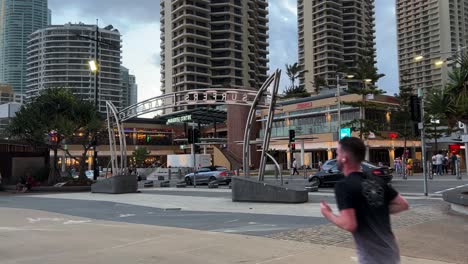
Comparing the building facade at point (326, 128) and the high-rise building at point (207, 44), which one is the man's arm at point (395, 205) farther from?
the high-rise building at point (207, 44)

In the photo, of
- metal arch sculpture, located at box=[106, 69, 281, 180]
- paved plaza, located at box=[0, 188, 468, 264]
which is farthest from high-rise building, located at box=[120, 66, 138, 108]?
paved plaza, located at box=[0, 188, 468, 264]

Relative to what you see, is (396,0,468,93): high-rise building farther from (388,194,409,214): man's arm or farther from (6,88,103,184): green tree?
(388,194,409,214): man's arm

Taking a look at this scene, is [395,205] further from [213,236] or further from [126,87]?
[126,87]

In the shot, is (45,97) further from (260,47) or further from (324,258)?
(260,47)

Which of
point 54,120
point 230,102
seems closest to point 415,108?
point 230,102

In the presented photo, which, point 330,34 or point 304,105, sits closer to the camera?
point 304,105

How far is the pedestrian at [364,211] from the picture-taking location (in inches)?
132

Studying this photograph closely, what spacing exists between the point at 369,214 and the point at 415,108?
47.3 feet

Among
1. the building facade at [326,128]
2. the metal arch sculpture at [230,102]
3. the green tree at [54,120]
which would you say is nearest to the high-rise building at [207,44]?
the building facade at [326,128]

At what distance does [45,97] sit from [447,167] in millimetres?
30738

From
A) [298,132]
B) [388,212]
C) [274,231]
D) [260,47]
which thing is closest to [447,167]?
[298,132]

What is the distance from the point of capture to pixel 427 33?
56.7 meters

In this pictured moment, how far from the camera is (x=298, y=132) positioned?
65188 millimetres

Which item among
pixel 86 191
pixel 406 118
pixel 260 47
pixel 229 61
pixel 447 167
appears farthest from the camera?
pixel 260 47
